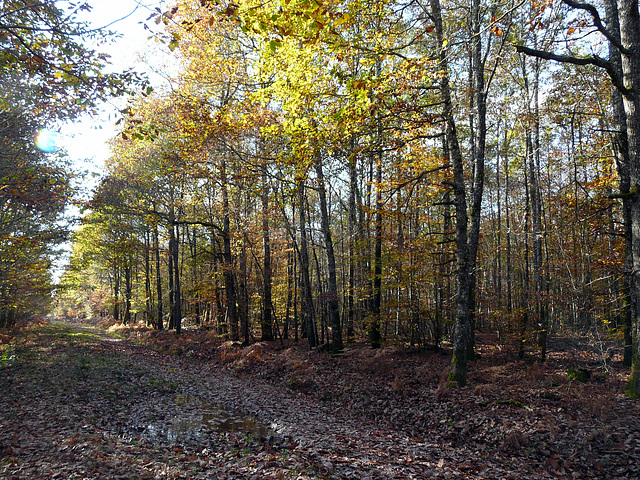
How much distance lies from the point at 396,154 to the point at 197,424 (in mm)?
12058

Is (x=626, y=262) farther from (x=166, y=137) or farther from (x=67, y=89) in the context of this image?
(x=166, y=137)

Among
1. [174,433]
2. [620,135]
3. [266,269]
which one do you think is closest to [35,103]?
[174,433]

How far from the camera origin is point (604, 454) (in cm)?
574

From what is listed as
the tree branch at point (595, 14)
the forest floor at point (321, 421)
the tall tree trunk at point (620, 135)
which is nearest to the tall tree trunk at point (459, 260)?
the forest floor at point (321, 421)

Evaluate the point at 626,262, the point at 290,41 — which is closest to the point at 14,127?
the point at 290,41

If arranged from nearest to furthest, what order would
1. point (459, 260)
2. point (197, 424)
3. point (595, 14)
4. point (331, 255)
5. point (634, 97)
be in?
point (595, 14) → point (634, 97) → point (197, 424) → point (459, 260) → point (331, 255)

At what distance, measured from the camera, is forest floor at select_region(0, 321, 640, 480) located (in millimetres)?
5523

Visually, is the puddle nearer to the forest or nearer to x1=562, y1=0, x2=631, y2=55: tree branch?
the forest

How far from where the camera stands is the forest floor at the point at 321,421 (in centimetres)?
552

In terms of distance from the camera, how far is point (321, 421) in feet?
27.0

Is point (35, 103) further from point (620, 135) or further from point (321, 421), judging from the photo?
point (620, 135)

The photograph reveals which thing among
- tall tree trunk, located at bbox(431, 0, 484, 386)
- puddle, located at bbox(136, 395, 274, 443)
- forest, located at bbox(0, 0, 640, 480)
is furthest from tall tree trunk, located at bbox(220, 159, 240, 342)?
→ tall tree trunk, located at bbox(431, 0, 484, 386)

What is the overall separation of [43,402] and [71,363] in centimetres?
537

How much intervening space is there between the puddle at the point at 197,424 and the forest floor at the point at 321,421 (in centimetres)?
5
